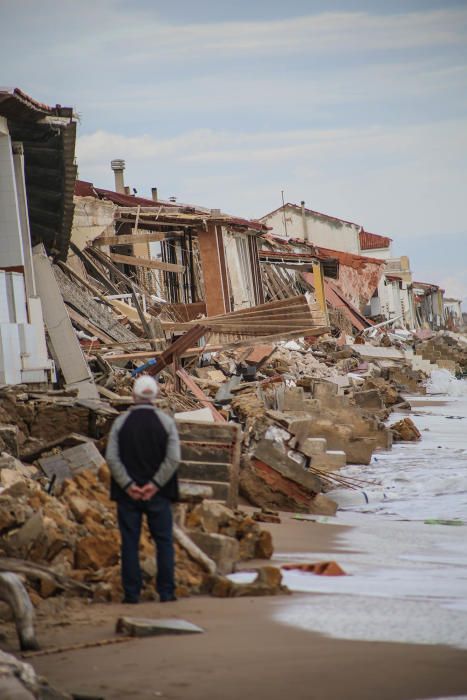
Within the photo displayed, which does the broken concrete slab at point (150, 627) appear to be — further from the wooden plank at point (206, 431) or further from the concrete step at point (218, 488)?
the wooden plank at point (206, 431)

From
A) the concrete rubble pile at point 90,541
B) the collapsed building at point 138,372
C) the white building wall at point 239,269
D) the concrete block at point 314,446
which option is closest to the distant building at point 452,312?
the white building wall at point 239,269

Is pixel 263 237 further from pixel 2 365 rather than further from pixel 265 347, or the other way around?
pixel 2 365

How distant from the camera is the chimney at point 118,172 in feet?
153

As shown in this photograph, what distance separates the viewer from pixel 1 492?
9156mm

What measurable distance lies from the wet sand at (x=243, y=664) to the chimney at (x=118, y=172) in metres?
39.9

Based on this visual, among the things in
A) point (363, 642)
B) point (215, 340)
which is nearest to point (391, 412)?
point (215, 340)

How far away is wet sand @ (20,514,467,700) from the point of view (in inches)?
225

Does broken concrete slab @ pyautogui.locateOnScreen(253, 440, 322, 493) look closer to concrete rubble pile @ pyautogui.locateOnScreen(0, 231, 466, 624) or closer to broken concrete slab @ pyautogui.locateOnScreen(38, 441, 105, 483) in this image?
concrete rubble pile @ pyautogui.locateOnScreen(0, 231, 466, 624)

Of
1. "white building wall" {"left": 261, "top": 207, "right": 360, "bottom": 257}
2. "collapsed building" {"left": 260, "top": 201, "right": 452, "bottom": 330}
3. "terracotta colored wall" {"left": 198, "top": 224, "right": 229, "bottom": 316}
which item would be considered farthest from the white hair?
"white building wall" {"left": 261, "top": 207, "right": 360, "bottom": 257}

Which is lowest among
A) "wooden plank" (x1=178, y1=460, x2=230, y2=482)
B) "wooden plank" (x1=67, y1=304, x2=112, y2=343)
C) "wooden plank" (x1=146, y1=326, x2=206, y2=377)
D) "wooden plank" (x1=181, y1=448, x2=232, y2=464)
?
"wooden plank" (x1=178, y1=460, x2=230, y2=482)

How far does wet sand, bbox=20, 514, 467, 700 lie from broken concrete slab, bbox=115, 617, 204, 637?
0.07m

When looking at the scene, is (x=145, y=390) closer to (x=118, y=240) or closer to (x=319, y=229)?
(x=118, y=240)

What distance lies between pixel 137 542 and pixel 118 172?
40.1 metres

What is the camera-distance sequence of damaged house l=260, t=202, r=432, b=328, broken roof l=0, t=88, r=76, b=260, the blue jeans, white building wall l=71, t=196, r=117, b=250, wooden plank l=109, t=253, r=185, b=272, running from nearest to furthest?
the blue jeans → broken roof l=0, t=88, r=76, b=260 → wooden plank l=109, t=253, r=185, b=272 → white building wall l=71, t=196, r=117, b=250 → damaged house l=260, t=202, r=432, b=328
